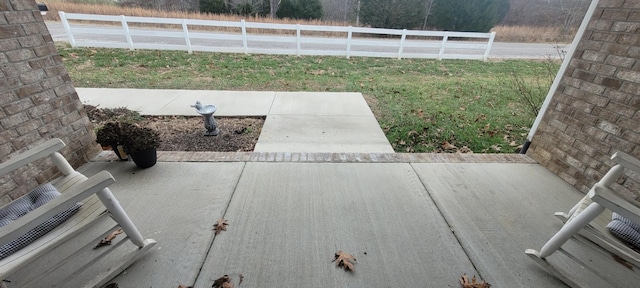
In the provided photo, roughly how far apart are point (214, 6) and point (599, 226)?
2061cm

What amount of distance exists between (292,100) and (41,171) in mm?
3640

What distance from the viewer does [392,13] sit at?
17.6 m

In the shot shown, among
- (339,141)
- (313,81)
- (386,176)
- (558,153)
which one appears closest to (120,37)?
(313,81)

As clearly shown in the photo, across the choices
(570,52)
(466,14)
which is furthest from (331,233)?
(466,14)

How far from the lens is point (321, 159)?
126 inches

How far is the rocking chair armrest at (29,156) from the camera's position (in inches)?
69.3

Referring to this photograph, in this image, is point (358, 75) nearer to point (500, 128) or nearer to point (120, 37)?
point (500, 128)

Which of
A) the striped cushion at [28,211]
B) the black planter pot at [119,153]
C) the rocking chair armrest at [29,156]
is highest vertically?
the rocking chair armrest at [29,156]

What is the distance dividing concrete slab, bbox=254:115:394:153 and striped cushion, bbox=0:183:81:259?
1.97 m

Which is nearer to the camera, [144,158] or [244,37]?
[144,158]

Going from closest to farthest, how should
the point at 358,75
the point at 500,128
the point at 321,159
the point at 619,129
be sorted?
the point at 619,129
the point at 321,159
the point at 500,128
the point at 358,75

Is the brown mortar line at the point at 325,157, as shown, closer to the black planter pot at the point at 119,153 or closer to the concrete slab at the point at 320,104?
the black planter pot at the point at 119,153

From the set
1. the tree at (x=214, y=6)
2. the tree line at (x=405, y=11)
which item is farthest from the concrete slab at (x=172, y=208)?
the tree at (x=214, y=6)

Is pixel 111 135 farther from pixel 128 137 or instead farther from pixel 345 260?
pixel 345 260
